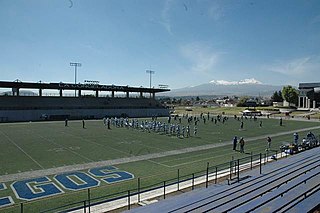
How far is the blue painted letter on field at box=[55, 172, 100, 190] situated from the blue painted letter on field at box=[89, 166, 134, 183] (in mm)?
570

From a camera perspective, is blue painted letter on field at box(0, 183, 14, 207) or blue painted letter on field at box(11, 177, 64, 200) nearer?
blue painted letter on field at box(0, 183, 14, 207)

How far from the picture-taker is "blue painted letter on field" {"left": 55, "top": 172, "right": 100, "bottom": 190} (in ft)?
40.5

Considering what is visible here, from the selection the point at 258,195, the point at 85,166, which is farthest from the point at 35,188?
the point at 258,195

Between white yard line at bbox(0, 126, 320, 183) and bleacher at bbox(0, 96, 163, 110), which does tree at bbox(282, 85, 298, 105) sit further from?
white yard line at bbox(0, 126, 320, 183)

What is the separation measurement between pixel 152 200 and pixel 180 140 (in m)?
15.6

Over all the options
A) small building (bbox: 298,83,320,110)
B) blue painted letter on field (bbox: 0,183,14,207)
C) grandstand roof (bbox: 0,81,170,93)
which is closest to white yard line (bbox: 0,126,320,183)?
blue painted letter on field (bbox: 0,183,14,207)

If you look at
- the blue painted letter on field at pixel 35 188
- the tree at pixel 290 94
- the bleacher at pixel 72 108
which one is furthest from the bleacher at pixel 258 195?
the tree at pixel 290 94

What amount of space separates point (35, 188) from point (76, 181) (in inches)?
69.5

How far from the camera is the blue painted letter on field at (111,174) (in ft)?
44.1

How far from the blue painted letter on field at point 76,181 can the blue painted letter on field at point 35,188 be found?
47cm

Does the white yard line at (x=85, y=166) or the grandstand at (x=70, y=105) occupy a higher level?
the grandstand at (x=70, y=105)

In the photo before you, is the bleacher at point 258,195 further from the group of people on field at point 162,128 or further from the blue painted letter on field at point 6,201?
the group of people on field at point 162,128

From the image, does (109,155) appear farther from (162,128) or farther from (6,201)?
(162,128)

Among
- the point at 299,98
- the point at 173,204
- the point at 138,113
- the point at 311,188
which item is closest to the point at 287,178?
the point at 311,188
